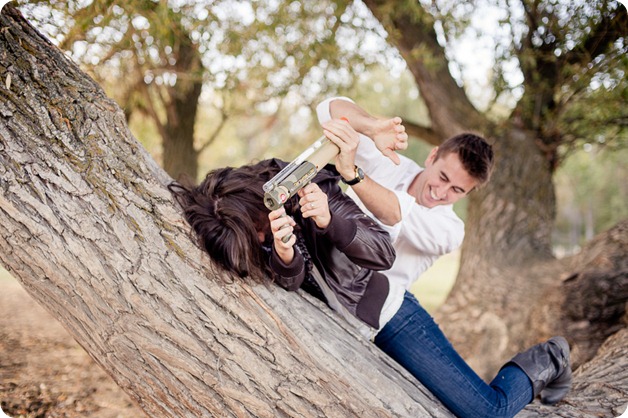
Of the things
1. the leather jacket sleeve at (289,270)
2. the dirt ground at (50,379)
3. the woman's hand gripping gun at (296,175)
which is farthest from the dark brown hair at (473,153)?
the dirt ground at (50,379)

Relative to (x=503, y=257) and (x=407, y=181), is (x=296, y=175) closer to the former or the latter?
(x=407, y=181)

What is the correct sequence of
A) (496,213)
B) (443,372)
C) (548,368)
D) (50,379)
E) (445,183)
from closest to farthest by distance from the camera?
(443,372) < (548,368) < (445,183) < (50,379) < (496,213)

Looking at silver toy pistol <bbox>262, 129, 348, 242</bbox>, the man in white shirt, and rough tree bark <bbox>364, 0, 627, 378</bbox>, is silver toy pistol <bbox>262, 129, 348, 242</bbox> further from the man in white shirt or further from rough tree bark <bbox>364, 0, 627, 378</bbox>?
rough tree bark <bbox>364, 0, 627, 378</bbox>

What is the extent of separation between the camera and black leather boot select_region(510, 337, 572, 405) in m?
2.65

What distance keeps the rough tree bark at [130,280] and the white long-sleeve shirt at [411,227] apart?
0.76 m

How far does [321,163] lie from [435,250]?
1.08 meters

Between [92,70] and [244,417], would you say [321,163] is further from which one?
[92,70]

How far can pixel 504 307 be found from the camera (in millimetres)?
4930

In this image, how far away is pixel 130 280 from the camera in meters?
1.93

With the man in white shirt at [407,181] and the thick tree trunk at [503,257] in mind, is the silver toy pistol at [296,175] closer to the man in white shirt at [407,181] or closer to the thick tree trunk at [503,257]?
the man in white shirt at [407,181]

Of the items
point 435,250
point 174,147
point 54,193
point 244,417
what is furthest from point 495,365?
point 174,147

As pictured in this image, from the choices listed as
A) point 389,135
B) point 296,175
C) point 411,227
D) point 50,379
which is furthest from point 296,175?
point 50,379

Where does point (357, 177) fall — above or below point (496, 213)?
below

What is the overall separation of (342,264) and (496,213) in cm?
358
